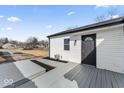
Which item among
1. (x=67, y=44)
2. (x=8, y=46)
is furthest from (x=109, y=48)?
(x=8, y=46)

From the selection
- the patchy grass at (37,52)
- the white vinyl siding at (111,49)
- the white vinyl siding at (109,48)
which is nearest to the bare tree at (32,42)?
the patchy grass at (37,52)

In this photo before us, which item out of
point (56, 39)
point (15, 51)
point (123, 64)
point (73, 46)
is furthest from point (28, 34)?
point (123, 64)

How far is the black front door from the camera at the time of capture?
568 cm

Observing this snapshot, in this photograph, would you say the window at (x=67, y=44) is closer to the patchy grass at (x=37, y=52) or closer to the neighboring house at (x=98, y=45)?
the neighboring house at (x=98, y=45)

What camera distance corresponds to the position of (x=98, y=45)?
212 inches

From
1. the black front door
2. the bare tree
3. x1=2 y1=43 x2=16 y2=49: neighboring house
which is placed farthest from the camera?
the bare tree

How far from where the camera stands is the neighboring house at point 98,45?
175 inches

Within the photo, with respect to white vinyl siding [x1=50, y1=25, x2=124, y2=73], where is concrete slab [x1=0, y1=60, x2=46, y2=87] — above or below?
below

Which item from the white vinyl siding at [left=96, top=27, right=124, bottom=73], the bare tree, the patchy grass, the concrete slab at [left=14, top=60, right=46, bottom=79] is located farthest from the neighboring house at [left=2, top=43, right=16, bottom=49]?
the white vinyl siding at [left=96, top=27, right=124, bottom=73]

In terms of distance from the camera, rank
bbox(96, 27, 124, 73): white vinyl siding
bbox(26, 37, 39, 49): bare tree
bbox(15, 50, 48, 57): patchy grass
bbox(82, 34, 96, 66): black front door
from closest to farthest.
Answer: bbox(96, 27, 124, 73): white vinyl siding < bbox(82, 34, 96, 66): black front door < bbox(26, 37, 39, 49): bare tree < bbox(15, 50, 48, 57): patchy grass

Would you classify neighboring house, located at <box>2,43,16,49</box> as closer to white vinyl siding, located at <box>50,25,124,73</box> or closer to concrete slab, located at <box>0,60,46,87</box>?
concrete slab, located at <box>0,60,46,87</box>

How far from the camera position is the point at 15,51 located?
27.4ft
